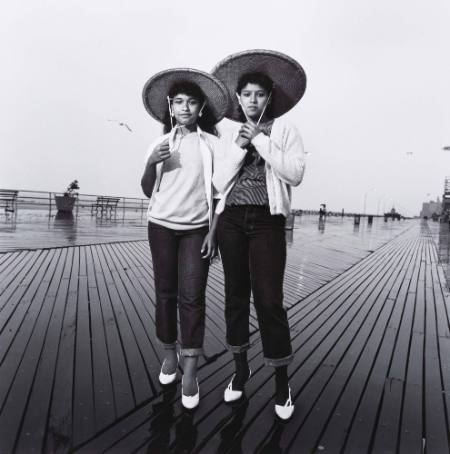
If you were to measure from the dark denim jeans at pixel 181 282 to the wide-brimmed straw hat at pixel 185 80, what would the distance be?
742mm

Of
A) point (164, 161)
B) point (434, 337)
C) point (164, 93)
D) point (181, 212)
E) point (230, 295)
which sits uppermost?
point (164, 93)

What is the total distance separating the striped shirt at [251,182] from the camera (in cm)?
188


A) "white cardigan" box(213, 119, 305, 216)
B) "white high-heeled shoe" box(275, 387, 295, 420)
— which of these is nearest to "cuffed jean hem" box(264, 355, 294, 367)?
"white high-heeled shoe" box(275, 387, 295, 420)

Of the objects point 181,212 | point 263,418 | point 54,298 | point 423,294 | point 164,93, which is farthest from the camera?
point 423,294

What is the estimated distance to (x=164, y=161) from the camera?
2113 mm

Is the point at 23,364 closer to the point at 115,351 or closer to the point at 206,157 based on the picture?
the point at 115,351

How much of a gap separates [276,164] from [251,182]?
20 centimetres

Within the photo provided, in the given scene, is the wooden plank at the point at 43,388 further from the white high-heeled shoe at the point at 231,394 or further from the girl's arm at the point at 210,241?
the girl's arm at the point at 210,241

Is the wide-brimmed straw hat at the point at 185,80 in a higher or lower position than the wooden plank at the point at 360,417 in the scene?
higher

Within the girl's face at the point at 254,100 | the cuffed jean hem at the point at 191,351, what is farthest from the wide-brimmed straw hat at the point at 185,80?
the cuffed jean hem at the point at 191,351

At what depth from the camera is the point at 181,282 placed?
2047 mm

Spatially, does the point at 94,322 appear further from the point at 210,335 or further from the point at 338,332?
the point at 338,332

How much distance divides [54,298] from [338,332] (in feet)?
9.45

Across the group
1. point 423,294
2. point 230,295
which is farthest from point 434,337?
point 230,295
